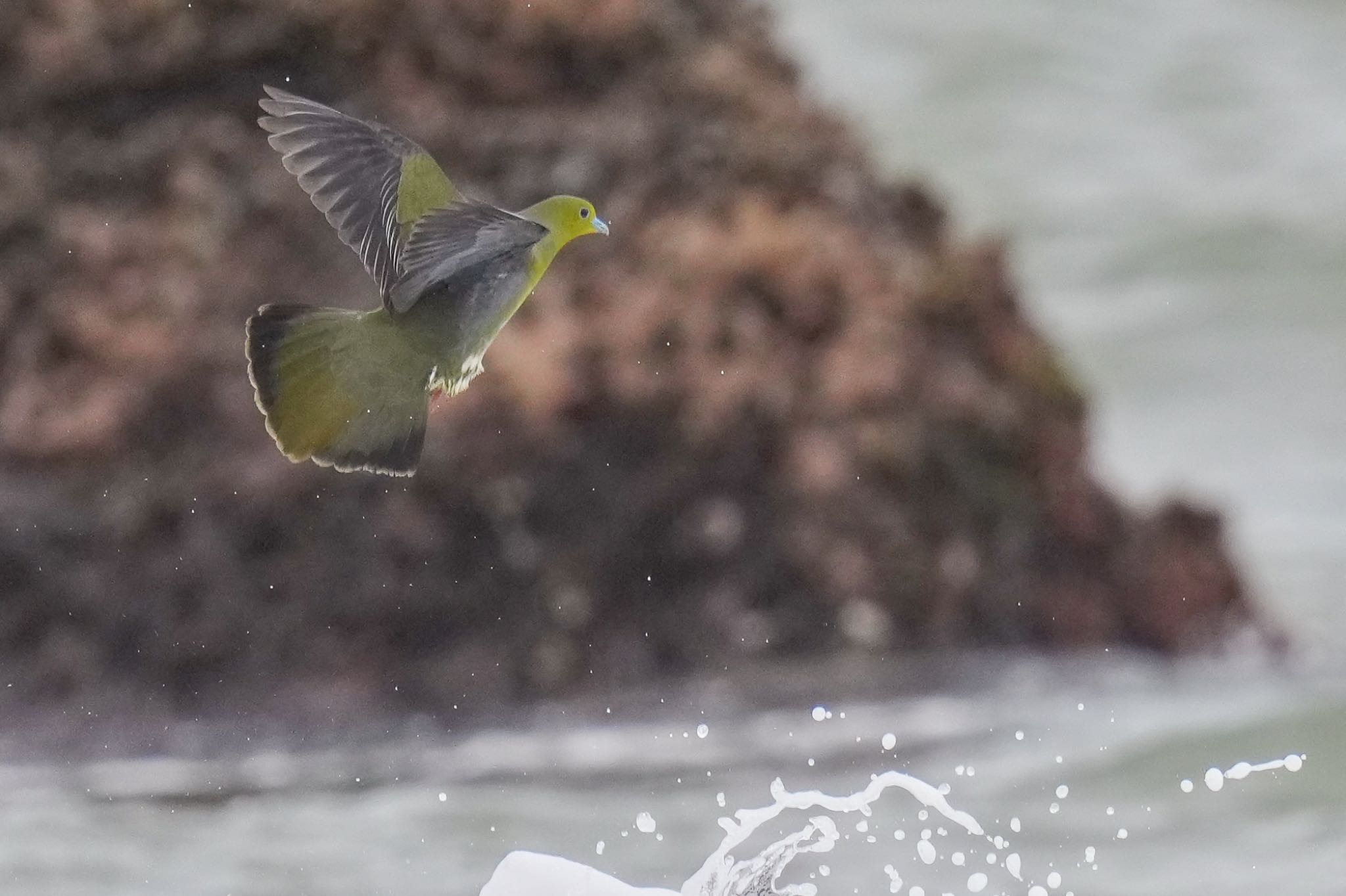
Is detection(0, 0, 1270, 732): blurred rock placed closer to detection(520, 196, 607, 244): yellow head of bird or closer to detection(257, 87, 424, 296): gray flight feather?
detection(257, 87, 424, 296): gray flight feather

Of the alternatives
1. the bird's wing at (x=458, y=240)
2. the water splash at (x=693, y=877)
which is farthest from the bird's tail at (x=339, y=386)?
the water splash at (x=693, y=877)

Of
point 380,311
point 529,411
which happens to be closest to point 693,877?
point 380,311

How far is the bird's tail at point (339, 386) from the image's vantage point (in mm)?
2613

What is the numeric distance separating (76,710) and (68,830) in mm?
1048

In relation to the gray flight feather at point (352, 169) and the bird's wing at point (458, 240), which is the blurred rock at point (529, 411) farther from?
the bird's wing at point (458, 240)

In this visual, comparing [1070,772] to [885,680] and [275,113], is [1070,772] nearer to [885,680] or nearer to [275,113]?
[885,680]

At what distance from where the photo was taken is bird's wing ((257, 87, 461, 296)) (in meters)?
2.71

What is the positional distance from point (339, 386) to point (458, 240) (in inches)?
12.3

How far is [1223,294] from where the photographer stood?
877 cm

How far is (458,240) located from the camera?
2510 millimetres

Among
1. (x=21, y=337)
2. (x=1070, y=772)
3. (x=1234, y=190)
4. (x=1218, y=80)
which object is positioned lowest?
(x=1070, y=772)

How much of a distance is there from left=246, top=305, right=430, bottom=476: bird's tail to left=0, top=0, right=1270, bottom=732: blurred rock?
3467 mm

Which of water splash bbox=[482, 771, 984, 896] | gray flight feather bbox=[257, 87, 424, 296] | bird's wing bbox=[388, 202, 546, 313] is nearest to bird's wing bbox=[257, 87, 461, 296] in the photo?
gray flight feather bbox=[257, 87, 424, 296]

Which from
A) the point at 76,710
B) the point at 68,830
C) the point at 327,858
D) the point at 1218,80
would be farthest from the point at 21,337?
the point at 1218,80
